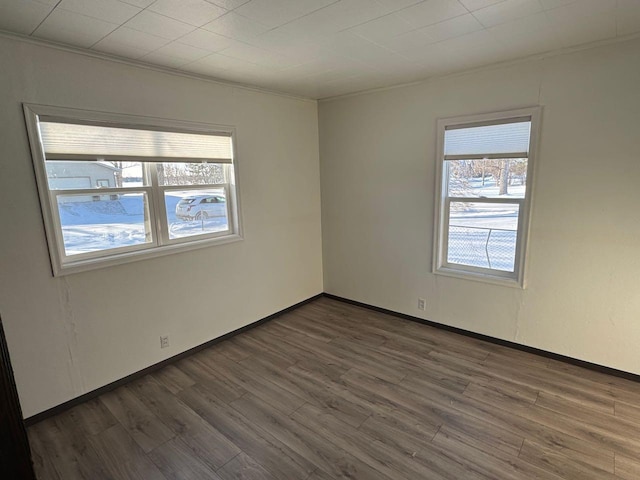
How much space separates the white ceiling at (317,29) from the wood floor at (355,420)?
101 inches

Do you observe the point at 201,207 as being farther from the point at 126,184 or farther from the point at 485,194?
the point at 485,194

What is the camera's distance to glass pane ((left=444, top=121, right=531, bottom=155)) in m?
2.91

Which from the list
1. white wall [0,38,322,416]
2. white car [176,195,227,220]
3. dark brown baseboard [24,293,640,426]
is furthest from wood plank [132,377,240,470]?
white car [176,195,227,220]

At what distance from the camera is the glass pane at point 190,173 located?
297cm

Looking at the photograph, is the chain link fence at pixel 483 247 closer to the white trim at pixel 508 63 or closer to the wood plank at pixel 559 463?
the white trim at pixel 508 63

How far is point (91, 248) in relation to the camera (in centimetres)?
259

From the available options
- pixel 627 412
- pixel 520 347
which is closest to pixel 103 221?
pixel 520 347

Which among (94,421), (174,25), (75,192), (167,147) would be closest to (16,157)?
(75,192)

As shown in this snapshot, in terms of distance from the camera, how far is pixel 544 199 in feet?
9.36

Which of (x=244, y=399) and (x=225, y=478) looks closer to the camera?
(x=225, y=478)

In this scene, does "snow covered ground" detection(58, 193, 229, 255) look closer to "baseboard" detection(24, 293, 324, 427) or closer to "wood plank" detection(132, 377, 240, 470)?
"baseboard" detection(24, 293, 324, 427)

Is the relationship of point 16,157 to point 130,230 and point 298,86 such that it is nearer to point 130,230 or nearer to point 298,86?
point 130,230

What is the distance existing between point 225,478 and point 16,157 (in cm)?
236

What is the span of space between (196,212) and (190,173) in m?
0.37
